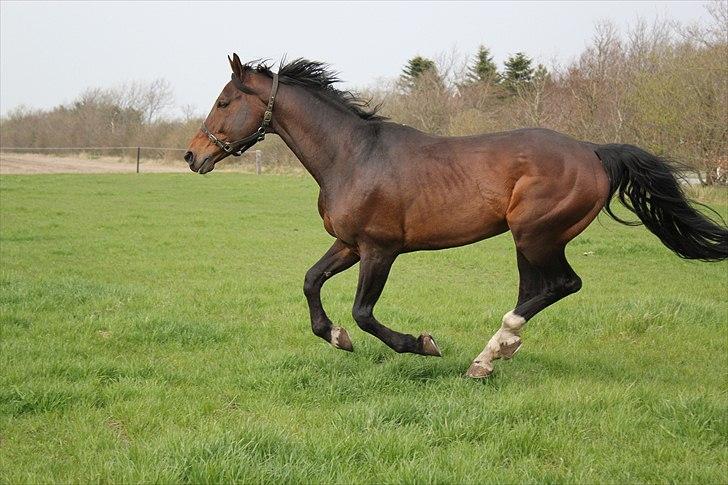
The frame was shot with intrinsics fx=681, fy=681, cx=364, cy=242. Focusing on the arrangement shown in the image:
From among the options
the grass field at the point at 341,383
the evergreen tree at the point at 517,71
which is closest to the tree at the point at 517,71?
the evergreen tree at the point at 517,71

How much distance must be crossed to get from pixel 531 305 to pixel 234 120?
2878 mm

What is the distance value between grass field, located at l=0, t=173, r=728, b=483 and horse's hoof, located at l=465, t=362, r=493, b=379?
0.27 ft

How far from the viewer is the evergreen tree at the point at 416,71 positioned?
1774 inches

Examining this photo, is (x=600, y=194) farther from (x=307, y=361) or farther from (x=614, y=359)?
(x=307, y=361)

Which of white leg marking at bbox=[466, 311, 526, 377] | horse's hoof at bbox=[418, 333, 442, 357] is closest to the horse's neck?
horse's hoof at bbox=[418, 333, 442, 357]

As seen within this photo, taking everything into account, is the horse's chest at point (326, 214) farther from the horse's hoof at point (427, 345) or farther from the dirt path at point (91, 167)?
the dirt path at point (91, 167)

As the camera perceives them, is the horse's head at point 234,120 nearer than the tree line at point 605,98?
Yes

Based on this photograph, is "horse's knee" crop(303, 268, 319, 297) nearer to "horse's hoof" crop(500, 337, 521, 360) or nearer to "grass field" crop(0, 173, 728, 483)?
"grass field" crop(0, 173, 728, 483)

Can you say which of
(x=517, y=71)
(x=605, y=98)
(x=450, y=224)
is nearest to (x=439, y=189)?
(x=450, y=224)

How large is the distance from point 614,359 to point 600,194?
170 cm

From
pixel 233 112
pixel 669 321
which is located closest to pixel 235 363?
pixel 233 112

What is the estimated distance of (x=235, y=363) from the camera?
5.88 m

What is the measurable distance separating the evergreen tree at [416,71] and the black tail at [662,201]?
130 ft

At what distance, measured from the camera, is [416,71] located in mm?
48062
